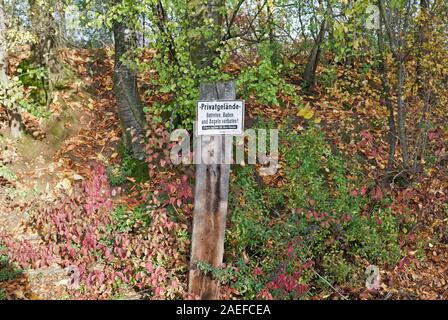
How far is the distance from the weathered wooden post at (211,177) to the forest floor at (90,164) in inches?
36.9

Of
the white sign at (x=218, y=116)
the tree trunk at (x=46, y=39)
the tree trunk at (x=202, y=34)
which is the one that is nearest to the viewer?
the white sign at (x=218, y=116)

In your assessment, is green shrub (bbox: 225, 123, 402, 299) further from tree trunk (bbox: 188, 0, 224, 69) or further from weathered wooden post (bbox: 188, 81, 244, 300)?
tree trunk (bbox: 188, 0, 224, 69)

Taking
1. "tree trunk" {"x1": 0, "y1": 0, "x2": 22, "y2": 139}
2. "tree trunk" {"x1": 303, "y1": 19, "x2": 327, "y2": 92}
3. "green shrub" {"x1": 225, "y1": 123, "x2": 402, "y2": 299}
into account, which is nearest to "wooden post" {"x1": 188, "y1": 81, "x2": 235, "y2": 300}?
"green shrub" {"x1": 225, "y1": 123, "x2": 402, "y2": 299}

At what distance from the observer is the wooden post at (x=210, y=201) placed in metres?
4.58

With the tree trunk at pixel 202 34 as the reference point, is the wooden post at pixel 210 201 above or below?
below

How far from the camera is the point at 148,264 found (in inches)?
199

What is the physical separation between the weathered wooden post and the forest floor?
938 mm

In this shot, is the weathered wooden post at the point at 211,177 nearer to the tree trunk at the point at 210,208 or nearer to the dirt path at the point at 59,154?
the tree trunk at the point at 210,208

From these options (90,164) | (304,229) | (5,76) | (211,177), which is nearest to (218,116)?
(211,177)

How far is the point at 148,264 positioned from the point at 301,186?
8.28 feet

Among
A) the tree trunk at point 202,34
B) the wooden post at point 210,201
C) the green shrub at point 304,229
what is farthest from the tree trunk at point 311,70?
the wooden post at point 210,201

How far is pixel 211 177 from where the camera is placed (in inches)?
185
